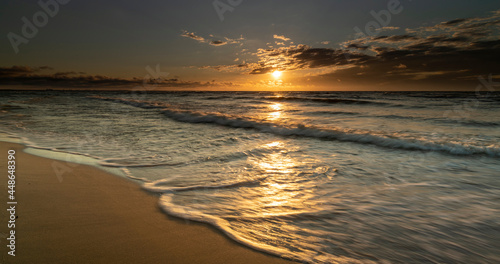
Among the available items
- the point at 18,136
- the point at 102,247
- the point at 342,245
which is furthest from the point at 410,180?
the point at 18,136

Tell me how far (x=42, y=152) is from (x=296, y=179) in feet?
19.0

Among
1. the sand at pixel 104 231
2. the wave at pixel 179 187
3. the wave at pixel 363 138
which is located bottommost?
the sand at pixel 104 231

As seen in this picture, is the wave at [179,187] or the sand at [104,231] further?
the wave at [179,187]

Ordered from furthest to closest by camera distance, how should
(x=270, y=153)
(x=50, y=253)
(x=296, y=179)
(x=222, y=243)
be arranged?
(x=270, y=153) < (x=296, y=179) < (x=222, y=243) < (x=50, y=253)

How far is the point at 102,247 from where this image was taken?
2180 mm

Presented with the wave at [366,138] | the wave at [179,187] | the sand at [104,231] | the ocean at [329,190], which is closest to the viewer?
the sand at [104,231]

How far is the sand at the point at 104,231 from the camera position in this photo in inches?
81.8

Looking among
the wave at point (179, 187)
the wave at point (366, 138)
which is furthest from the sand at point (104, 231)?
the wave at point (366, 138)

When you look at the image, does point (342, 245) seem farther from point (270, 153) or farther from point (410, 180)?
point (270, 153)

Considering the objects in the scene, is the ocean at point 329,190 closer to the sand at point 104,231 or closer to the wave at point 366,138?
the wave at point 366,138

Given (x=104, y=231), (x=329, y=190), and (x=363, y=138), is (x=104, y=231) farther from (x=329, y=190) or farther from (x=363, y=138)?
(x=363, y=138)

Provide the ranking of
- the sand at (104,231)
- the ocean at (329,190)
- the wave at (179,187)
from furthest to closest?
the wave at (179,187)
the ocean at (329,190)
the sand at (104,231)

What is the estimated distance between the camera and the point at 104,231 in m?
2.45

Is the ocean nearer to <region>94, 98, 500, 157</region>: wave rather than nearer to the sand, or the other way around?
<region>94, 98, 500, 157</region>: wave
